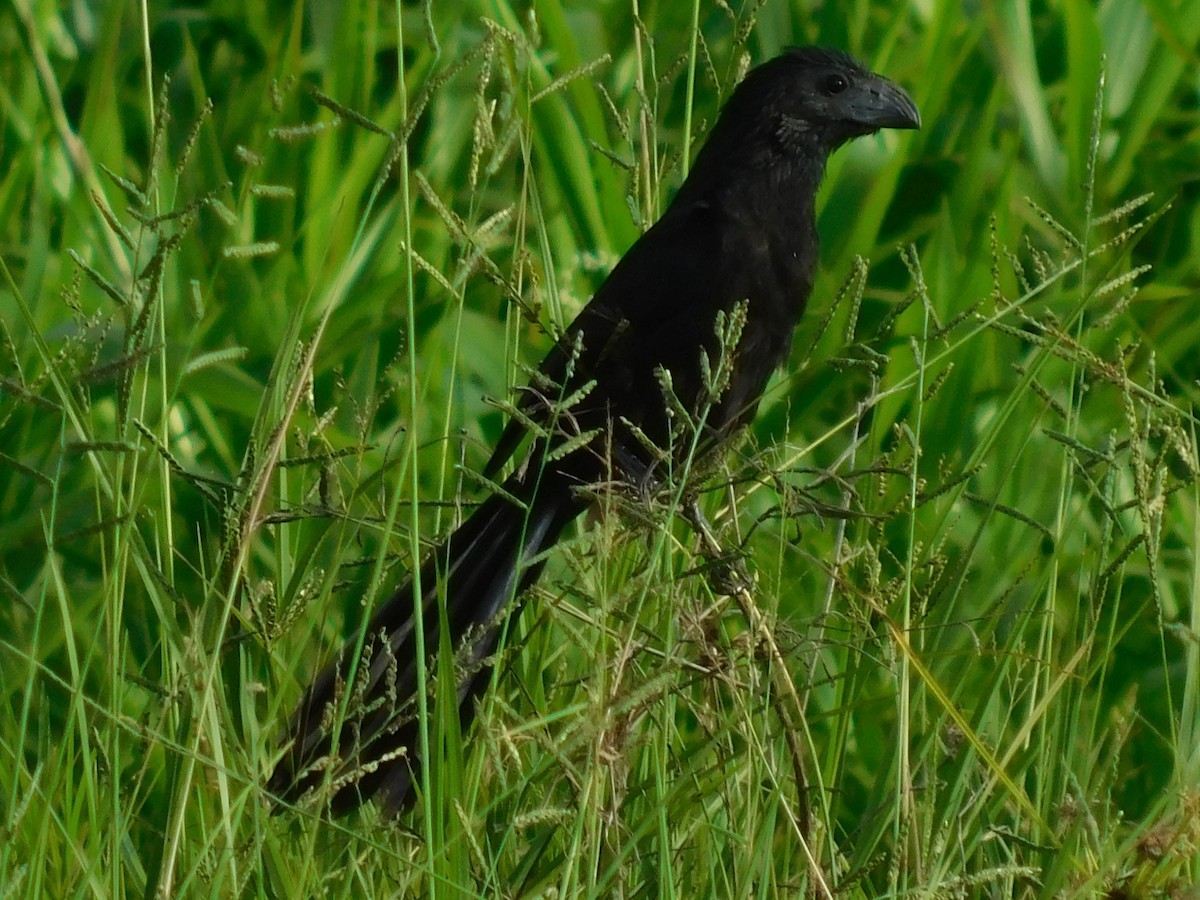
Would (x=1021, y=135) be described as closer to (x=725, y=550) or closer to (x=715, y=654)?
(x=725, y=550)

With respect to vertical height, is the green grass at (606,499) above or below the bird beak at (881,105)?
below

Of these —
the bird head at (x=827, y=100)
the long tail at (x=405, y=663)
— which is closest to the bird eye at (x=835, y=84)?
the bird head at (x=827, y=100)

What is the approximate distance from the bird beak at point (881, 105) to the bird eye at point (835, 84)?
2 centimetres

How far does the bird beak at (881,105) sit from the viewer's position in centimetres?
272

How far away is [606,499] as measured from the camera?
1.38 metres

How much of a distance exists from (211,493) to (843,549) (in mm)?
601

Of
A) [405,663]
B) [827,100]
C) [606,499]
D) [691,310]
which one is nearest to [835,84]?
[827,100]

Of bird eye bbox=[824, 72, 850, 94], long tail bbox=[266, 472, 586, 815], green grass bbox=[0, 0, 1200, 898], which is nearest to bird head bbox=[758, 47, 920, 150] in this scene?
bird eye bbox=[824, 72, 850, 94]

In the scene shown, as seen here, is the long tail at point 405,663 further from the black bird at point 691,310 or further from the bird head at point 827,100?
the bird head at point 827,100

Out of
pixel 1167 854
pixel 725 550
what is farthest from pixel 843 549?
pixel 1167 854

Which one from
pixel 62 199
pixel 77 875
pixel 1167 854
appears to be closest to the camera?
pixel 1167 854

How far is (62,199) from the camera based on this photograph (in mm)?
3018

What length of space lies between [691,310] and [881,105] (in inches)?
20.5

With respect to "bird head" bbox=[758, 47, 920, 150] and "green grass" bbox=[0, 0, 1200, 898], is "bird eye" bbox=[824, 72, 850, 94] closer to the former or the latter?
"bird head" bbox=[758, 47, 920, 150]
